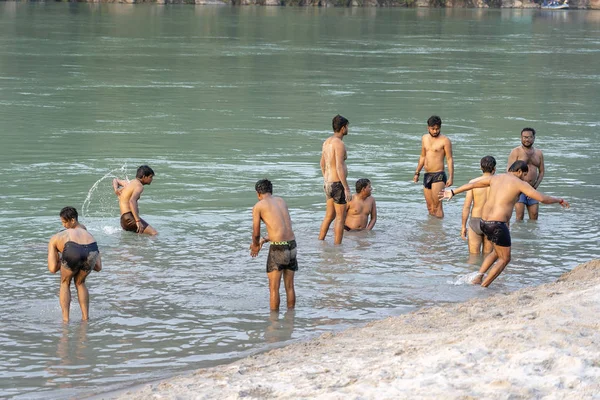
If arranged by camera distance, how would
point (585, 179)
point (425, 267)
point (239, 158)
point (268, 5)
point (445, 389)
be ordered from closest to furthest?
point (445, 389) → point (425, 267) → point (585, 179) → point (239, 158) → point (268, 5)

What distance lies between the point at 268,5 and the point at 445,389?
329 feet

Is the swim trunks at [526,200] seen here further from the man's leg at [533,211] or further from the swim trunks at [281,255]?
the swim trunks at [281,255]

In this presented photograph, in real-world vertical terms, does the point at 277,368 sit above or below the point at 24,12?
below

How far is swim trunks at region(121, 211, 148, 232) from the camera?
13.8m

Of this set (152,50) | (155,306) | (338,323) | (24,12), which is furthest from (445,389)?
(24,12)

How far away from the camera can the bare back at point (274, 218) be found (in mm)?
10000

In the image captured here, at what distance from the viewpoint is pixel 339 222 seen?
13391mm

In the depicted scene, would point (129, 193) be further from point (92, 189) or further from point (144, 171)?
point (92, 189)

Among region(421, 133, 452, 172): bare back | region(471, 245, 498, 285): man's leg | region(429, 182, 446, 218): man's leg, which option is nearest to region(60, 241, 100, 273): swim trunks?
region(471, 245, 498, 285): man's leg

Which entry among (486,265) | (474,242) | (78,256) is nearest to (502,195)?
(486,265)

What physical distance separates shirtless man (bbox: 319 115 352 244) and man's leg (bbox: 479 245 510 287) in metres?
2.19

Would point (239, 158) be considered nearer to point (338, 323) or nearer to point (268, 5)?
point (338, 323)

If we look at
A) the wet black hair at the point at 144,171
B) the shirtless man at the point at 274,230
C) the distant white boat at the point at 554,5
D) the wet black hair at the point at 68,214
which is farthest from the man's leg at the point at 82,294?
the distant white boat at the point at 554,5

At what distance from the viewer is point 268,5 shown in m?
105
